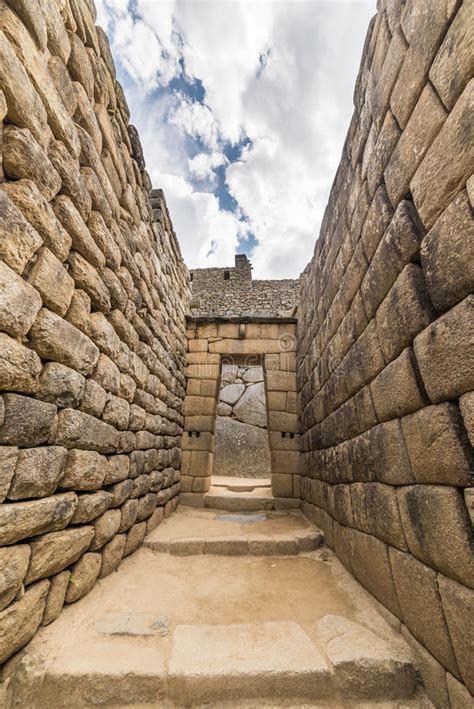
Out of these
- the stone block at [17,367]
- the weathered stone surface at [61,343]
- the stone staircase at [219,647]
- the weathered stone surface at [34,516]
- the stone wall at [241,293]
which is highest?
the stone wall at [241,293]

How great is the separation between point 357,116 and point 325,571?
147 inches

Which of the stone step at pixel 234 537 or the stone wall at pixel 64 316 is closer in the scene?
the stone wall at pixel 64 316

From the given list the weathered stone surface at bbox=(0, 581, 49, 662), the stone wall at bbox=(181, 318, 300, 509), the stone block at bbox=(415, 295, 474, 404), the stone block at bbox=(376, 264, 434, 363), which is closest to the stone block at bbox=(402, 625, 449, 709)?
the stone block at bbox=(415, 295, 474, 404)

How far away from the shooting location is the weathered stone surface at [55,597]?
1.59 meters

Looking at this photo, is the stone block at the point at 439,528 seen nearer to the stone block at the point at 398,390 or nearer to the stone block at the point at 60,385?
the stone block at the point at 398,390

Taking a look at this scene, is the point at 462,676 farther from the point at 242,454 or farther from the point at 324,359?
the point at 242,454

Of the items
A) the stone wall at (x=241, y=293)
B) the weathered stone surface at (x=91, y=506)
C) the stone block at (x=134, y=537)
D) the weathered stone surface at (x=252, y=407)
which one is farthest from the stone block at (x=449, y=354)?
the stone wall at (x=241, y=293)

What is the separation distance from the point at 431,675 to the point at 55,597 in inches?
75.6

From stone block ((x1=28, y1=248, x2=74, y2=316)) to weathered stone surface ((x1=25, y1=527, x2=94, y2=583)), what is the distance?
121 centimetres

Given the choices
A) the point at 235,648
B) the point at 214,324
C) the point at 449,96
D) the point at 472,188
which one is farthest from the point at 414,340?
the point at 214,324

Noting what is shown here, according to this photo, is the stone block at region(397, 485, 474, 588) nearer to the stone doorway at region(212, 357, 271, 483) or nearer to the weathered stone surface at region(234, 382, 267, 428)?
the stone doorway at region(212, 357, 271, 483)

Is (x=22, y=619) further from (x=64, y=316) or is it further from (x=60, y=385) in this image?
(x=64, y=316)

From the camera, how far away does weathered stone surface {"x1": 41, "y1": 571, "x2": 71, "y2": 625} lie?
1.59 metres

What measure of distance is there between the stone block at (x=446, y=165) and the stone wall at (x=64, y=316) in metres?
1.82
